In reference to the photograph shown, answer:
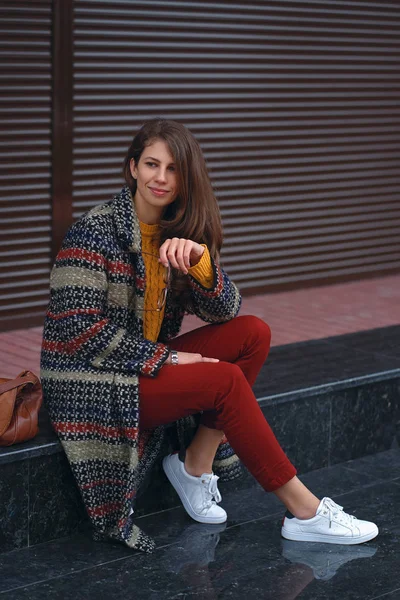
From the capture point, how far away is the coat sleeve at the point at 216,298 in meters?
4.25

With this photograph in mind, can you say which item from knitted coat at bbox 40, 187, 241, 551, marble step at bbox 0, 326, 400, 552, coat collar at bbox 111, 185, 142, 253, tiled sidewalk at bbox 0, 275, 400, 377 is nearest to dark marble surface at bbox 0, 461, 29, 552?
marble step at bbox 0, 326, 400, 552

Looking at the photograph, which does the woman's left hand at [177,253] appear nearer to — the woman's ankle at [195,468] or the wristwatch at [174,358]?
the wristwatch at [174,358]

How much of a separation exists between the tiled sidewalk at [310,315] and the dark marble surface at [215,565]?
4.48 feet

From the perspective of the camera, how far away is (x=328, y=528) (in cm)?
430

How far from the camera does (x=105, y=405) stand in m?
4.05

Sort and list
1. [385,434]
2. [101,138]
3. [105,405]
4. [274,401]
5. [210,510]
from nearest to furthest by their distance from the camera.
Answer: [105,405] < [210,510] < [274,401] < [385,434] < [101,138]

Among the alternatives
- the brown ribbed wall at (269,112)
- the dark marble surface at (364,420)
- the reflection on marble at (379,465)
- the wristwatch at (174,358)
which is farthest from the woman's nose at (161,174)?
the brown ribbed wall at (269,112)

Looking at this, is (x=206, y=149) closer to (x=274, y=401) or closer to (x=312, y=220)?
(x=312, y=220)

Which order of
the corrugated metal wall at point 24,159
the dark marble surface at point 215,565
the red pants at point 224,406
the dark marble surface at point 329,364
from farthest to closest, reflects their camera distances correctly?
1. the corrugated metal wall at point 24,159
2. the dark marble surface at point 329,364
3. the red pants at point 224,406
4. the dark marble surface at point 215,565

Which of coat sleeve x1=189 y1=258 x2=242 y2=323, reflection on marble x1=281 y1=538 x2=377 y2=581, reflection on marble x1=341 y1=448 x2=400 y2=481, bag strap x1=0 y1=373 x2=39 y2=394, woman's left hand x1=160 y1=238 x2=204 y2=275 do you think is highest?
woman's left hand x1=160 y1=238 x2=204 y2=275

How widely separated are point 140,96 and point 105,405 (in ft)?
Answer: 9.96

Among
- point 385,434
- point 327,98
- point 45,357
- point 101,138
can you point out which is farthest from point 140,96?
point 45,357

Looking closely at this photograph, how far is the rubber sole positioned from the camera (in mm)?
4312

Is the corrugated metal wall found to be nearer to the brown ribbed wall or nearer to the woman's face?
the brown ribbed wall
